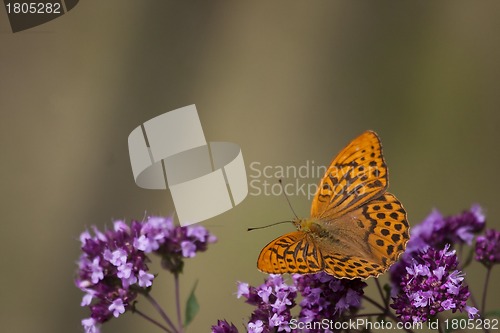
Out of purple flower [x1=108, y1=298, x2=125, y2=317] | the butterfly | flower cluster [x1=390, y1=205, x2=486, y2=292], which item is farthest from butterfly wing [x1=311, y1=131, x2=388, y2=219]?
purple flower [x1=108, y1=298, x2=125, y2=317]

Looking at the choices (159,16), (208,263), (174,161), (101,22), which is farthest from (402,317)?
(159,16)

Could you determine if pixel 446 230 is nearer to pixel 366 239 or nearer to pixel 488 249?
pixel 488 249

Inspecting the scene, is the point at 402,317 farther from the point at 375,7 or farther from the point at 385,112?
the point at 375,7

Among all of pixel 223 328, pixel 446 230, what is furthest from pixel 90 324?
pixel 446 230

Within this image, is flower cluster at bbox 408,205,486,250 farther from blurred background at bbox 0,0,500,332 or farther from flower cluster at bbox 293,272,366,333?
blurred background at bbox 0,0,500,332

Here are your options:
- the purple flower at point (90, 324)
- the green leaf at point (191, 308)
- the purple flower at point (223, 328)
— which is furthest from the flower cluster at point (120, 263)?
the purple flower at point (223, 328)

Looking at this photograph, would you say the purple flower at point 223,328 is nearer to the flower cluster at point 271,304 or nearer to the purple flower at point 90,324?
the flower cluster at point 271,304
